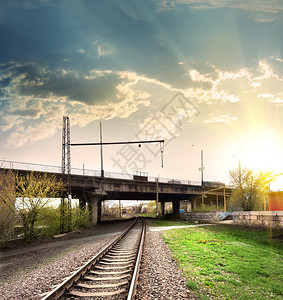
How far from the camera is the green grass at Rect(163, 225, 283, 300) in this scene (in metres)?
6.03

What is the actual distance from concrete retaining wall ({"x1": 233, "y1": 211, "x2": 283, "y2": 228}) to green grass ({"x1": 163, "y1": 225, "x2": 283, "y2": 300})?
3889mm

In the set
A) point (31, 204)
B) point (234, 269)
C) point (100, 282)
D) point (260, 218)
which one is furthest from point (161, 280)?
point (260, 218)

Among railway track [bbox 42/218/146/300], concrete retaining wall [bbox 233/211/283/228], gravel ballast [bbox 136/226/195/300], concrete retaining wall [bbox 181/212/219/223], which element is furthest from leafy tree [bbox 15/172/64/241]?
concrete retaining wall [bbox 181/212/219/223]

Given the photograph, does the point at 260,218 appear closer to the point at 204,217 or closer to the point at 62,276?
the point at 204,217

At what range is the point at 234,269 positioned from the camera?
7789 millimetres

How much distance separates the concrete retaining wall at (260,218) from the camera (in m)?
15.9

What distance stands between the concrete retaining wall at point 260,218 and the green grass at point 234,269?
389 centimetres

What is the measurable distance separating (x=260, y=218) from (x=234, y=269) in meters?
12.0

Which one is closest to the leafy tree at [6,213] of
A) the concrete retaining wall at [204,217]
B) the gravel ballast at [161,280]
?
the gravel ballast at [161,280]

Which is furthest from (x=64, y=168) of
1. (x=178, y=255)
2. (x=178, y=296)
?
(x=178, y=296)

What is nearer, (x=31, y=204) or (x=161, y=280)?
(x=161, y=280)

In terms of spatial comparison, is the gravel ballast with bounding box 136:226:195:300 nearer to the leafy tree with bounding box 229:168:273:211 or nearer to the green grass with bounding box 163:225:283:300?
the green grass with bounding box 163:225:283:300

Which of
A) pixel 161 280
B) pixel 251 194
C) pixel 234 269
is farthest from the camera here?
pixel 251 194

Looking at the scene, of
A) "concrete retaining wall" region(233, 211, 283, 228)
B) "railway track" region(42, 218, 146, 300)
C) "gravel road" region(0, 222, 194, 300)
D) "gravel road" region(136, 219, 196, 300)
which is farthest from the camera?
"concrete retaining wall" region(233, 211, 283, 228)
